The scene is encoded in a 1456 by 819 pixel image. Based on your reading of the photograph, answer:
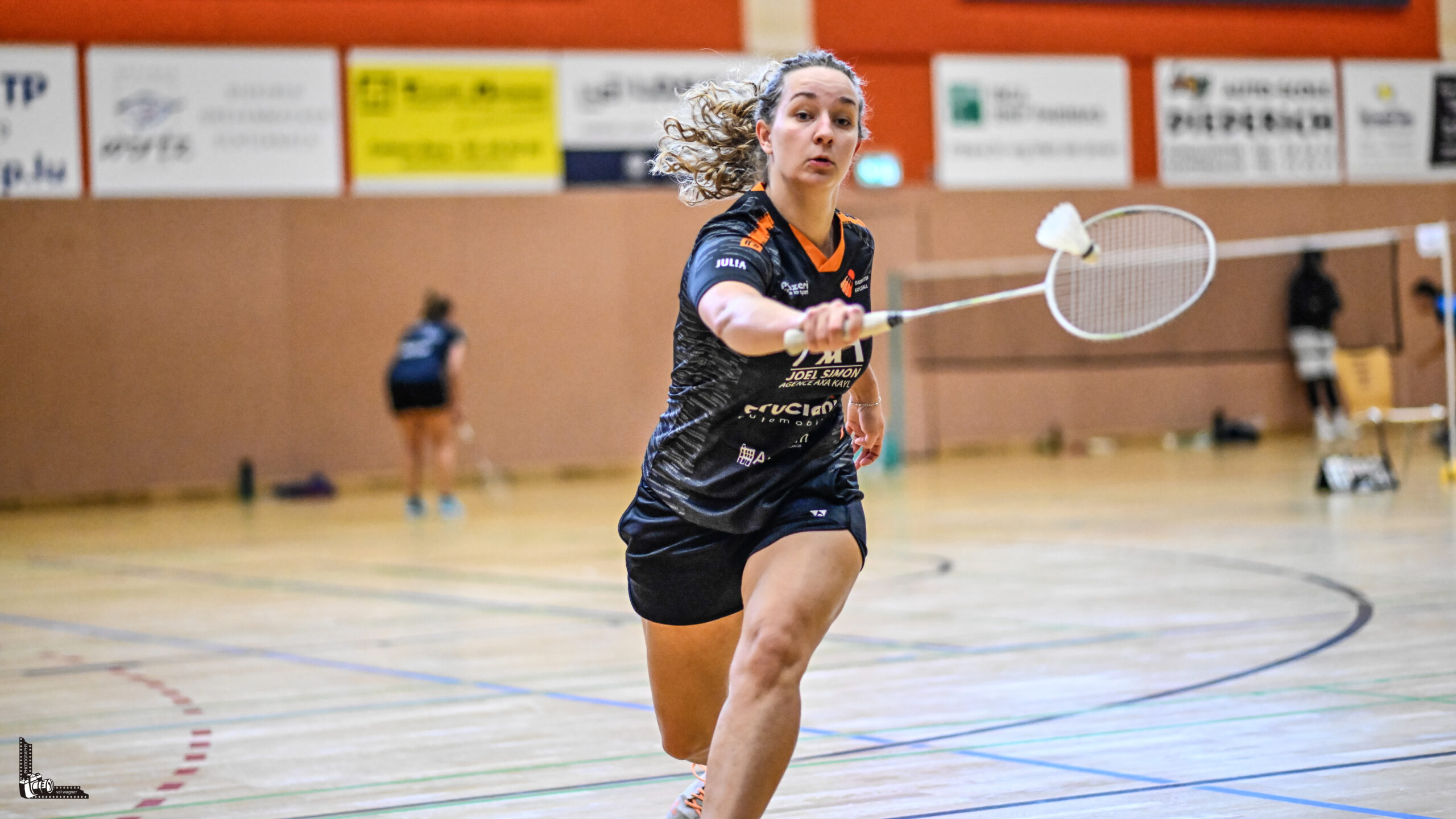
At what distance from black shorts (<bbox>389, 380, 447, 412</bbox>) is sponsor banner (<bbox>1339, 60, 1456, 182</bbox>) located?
14.2 m

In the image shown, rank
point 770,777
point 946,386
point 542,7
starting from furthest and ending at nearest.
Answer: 1. point 946,386
2. point 542,7
3. point 770,777

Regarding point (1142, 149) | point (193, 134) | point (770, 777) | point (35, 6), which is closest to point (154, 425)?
point (193, 134)

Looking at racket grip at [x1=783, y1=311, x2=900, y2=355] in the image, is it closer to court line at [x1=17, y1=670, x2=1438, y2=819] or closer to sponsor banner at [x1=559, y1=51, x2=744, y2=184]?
court line at [x1=17, y1=670, x2=1438, y2=819]

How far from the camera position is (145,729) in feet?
18.6

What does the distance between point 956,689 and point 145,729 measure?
9.38 feet

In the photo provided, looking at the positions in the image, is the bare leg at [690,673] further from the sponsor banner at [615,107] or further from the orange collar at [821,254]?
the sponsor banner at [615,107]

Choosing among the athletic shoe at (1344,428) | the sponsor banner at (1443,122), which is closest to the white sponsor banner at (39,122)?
the athletic shoe at (1344,428)

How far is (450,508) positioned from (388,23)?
269 inches

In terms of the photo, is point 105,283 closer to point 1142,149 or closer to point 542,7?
point 542,7

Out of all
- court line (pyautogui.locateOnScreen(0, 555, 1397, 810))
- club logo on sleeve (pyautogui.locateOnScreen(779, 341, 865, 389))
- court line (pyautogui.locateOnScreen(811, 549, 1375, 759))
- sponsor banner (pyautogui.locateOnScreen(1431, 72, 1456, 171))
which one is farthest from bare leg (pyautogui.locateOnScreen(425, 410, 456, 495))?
sponsor banner (pyautogui.locateOnScreen(1431, 72, 1456, 171))

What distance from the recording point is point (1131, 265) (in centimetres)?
685

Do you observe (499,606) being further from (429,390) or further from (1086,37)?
(1086,37)

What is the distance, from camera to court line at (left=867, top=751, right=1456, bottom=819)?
395 centimetres

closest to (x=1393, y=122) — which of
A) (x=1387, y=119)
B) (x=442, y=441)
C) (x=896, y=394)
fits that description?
(x=1387, y=119)
